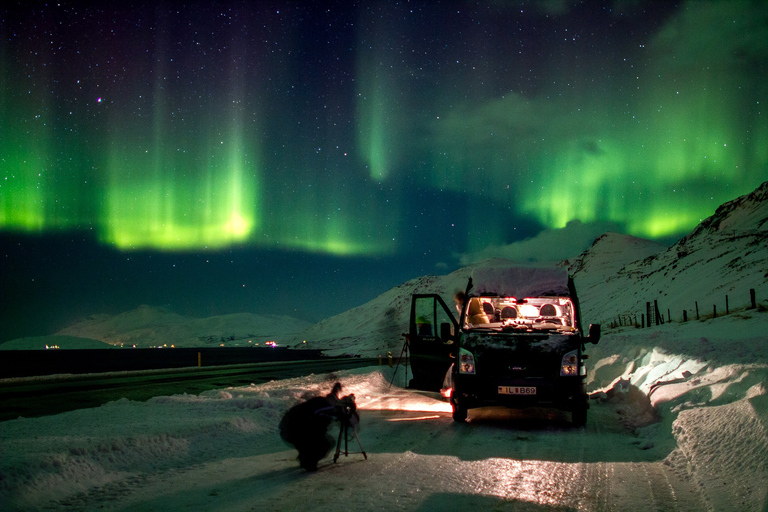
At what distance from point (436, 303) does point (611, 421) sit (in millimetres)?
5069

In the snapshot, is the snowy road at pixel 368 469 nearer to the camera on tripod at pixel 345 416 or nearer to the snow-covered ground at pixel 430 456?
the snow-covered ground at pixel 430 456

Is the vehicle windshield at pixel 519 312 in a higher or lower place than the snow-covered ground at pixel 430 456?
higher

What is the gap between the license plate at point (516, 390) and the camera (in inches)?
344

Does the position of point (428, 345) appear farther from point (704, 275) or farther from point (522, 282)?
point (704, 275)

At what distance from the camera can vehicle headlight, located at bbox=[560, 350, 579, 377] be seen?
28.9 feet

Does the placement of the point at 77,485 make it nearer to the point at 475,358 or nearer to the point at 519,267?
the point at 475,358

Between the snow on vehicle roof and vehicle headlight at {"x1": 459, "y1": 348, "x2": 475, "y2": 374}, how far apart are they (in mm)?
1911

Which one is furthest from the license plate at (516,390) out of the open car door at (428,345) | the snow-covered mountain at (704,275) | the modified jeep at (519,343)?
the snow-covered mountain at (704,275)

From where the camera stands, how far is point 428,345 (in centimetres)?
1309

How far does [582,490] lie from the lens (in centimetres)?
509

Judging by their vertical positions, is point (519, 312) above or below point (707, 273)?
below

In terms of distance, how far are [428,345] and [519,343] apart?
4.38 metres

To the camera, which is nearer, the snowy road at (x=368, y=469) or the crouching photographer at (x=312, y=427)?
the snowy road at (x=368, y=469)

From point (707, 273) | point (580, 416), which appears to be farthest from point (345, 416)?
point (707, 273)
